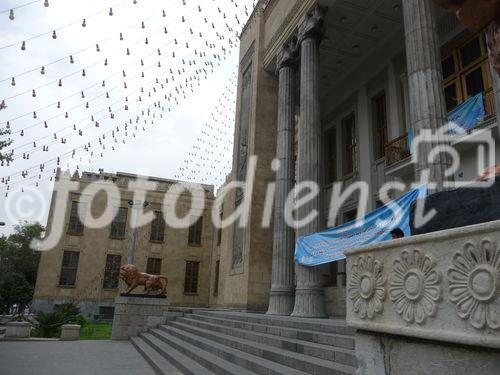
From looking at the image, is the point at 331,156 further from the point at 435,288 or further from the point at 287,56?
the point at 435,288

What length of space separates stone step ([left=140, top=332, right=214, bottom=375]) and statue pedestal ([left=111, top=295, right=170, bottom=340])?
12.1 ft

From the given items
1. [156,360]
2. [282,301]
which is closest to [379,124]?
[282,301]

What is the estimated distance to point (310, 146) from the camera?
12.3 m

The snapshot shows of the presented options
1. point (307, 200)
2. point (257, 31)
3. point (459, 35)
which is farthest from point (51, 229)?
point (459, 35)

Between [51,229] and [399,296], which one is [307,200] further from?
[51,229]

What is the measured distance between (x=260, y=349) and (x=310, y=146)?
730 centimetres

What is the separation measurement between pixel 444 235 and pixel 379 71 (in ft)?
48.2

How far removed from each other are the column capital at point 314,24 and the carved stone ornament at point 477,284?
497 inches

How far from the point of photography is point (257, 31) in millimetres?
18422

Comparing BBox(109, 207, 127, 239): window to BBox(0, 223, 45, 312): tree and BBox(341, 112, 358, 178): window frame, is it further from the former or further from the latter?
BBox(341, 112, 358, 178): window frame

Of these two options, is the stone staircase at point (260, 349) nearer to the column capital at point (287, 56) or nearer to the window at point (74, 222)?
the column capital at point (287, 56)

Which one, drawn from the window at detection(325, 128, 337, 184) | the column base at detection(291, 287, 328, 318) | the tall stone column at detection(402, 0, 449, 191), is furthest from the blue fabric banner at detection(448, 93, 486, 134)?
the window at detection(325, 128, 337, 184)

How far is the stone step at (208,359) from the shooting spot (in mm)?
6129

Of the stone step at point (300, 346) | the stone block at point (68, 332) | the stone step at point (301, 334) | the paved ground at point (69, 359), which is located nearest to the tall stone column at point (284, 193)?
the stone step at point (301, 334)
